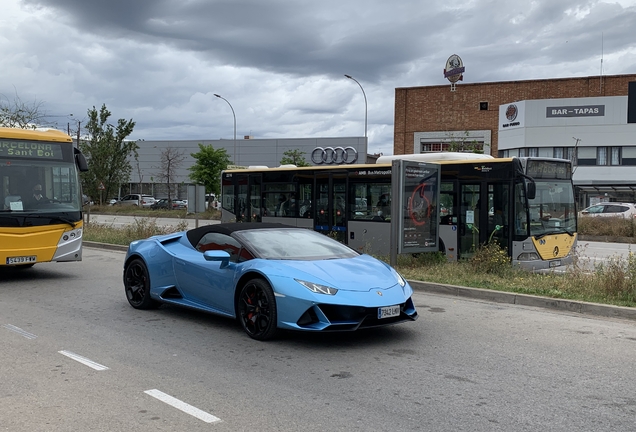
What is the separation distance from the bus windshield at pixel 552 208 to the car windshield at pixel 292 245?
6.58m

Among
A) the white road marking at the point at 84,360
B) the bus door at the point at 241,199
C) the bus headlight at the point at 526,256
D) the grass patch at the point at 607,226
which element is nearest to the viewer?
the white road marking at the point at 84,360

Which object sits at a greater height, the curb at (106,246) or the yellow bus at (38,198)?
the yellow bus at (38,198)

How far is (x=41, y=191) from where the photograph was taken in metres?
12.2

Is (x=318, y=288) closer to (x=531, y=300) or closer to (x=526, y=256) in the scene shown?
(x=531, y=300)

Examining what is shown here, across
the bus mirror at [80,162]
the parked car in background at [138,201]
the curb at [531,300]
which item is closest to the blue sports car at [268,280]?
the curb at [531,300]

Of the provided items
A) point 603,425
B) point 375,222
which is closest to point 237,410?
point 603,425

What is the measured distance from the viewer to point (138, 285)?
920 cm

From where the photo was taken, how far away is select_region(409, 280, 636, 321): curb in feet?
29.2

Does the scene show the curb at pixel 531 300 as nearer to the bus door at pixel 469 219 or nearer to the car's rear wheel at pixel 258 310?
the bus door at pixel 469 219

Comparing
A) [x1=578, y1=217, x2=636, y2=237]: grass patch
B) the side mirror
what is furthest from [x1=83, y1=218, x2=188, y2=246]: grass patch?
[x1=578, y1=217, x2=636, y2=237]: grass patch

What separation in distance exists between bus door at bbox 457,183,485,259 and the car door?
24.9 ft

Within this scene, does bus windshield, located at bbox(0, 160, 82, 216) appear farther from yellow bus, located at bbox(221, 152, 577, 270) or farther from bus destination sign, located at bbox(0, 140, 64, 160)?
yellow bus, located at bbox(221, 152, 577, 270)

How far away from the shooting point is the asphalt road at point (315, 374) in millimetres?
4705

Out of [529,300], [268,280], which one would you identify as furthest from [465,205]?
[268,280]
